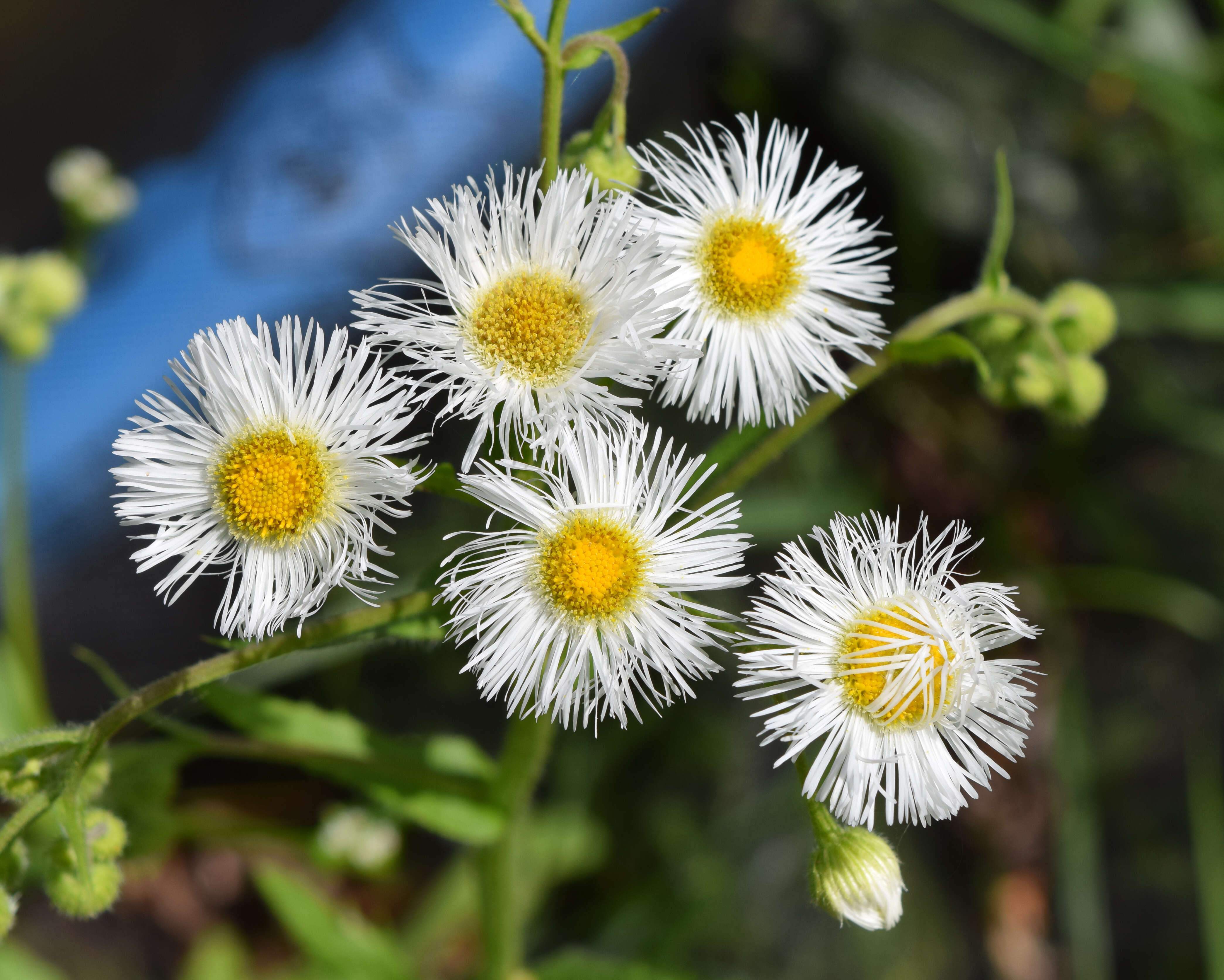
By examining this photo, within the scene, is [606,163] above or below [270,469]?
above

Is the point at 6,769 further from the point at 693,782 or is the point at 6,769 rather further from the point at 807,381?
the point at 693,782

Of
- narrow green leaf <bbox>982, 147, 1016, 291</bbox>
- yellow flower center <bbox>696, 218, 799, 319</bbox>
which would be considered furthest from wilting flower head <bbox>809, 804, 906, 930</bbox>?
narrow green leaf <bbox>982, 147, 1016, 291</bbox>

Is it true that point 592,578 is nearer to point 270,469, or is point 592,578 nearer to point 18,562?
point 270,469

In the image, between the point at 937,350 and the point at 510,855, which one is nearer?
the point at 937,350

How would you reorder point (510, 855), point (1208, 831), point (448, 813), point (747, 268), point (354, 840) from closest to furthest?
point (747, 268) < point (448, 813) < point (510, 855) < point (354, 840) < point (1208, 831)

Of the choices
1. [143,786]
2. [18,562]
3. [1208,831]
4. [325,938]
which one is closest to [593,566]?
[143,786]

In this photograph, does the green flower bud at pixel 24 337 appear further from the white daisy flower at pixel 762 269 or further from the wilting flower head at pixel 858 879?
the wilting flower head at pixel 858 879

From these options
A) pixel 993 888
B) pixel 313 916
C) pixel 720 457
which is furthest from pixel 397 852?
pixel 993 888
